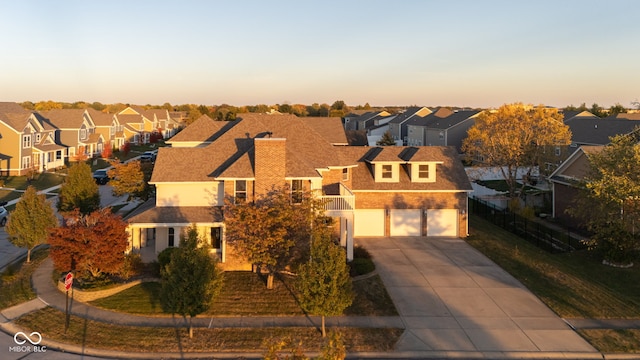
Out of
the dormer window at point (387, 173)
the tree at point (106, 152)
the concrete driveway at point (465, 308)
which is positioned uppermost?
the tree at point (106, 152)

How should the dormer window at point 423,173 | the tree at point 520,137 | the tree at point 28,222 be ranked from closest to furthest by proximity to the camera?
the tree at point 28,222 < the dormer window at point 423,173 < the tree at point 520,137

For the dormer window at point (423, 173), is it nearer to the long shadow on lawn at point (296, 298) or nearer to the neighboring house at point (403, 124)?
the long shadow on lawn at point (296, 298)

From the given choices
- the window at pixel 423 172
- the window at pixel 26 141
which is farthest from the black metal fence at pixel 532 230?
the window at pixel 26 141

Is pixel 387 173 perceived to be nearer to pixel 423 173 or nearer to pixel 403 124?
pixel 423 173

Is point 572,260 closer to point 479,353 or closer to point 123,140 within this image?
point 479,353

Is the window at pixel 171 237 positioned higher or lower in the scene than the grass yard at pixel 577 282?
higher

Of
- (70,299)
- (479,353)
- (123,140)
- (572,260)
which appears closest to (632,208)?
(572,260)
